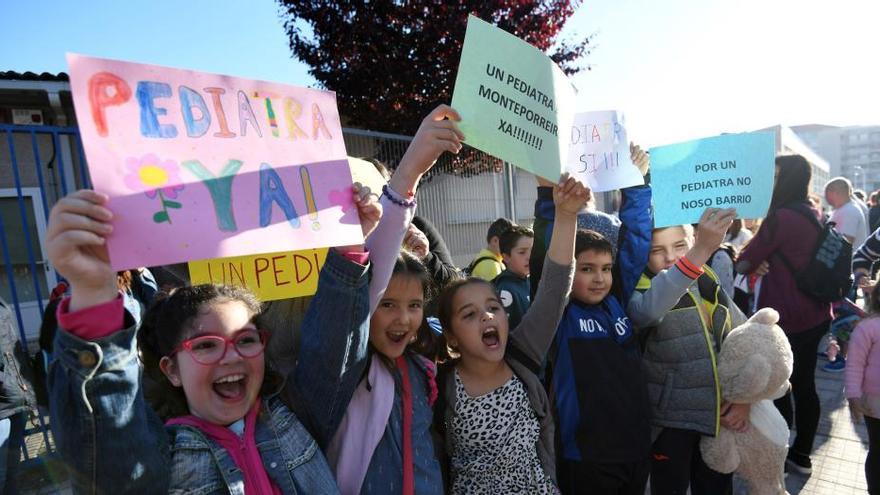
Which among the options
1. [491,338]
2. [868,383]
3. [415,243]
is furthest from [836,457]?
[415,243]

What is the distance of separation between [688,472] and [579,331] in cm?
87

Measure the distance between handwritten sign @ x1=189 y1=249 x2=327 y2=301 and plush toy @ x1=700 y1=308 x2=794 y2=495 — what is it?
5.94 ft

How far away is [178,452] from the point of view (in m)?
1.11

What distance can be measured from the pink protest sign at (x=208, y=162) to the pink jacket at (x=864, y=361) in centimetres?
274

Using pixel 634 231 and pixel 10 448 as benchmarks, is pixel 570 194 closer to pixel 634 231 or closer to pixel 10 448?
pixel 634 231

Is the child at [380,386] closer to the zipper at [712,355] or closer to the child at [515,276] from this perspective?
the child at [515,276]

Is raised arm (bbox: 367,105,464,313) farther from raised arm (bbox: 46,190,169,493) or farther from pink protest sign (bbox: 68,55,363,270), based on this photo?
raised arm (bbox: 46,190,169,493)

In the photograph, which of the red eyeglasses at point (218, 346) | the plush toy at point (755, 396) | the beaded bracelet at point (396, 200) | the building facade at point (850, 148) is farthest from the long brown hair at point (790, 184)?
the building facade at point (850, 148)

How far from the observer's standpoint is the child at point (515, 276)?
2.75 metres

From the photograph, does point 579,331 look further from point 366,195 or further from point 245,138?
point 245,138

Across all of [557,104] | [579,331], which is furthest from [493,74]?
[579,331]

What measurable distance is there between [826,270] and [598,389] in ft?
7.39

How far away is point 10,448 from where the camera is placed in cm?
280

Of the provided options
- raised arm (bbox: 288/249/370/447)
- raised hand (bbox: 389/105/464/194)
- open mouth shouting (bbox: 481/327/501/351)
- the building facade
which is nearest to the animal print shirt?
open mouth shouting (bbox: 481/327/501/351)
